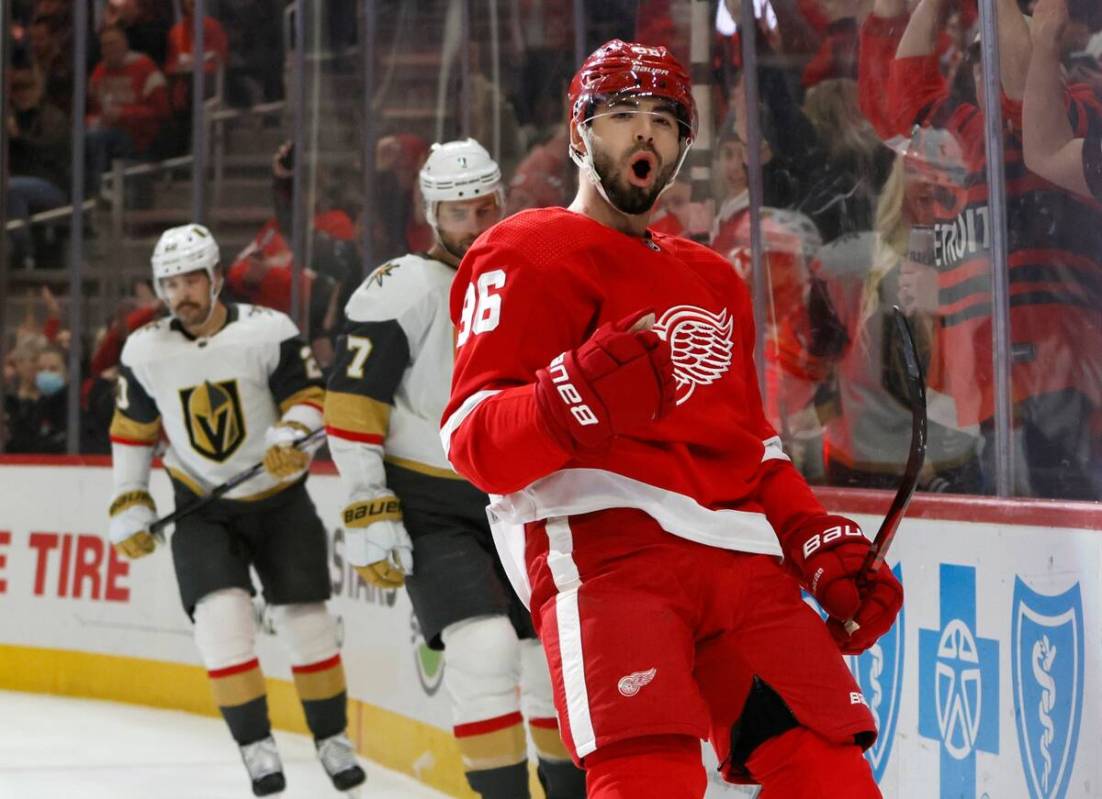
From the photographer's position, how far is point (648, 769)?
6.23 ft

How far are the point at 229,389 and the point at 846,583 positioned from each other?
8.92ft

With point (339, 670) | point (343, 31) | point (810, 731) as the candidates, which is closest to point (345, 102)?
point (343, 31)

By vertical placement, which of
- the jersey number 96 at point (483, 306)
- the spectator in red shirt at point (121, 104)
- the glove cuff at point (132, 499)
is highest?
the spectator in red shirt at point (121, 104)

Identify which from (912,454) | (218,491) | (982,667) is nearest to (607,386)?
(912,454)

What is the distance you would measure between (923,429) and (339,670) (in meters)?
2.54

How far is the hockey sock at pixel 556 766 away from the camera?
3479 millimetres

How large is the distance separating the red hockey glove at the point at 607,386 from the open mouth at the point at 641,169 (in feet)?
0.93

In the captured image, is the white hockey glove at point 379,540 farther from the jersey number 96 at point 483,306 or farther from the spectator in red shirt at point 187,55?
the spectator in red shirt at point 187,55

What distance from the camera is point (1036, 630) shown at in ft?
8.71

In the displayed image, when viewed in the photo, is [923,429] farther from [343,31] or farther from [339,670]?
[343,31]

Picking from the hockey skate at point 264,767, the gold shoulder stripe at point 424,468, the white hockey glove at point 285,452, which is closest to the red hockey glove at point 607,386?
the gold shoulder stripe at point 424,468

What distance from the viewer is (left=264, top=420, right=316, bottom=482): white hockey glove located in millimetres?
4328

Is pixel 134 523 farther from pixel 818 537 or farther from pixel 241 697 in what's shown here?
pixel 818 537

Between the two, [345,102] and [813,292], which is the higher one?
[345,102]
